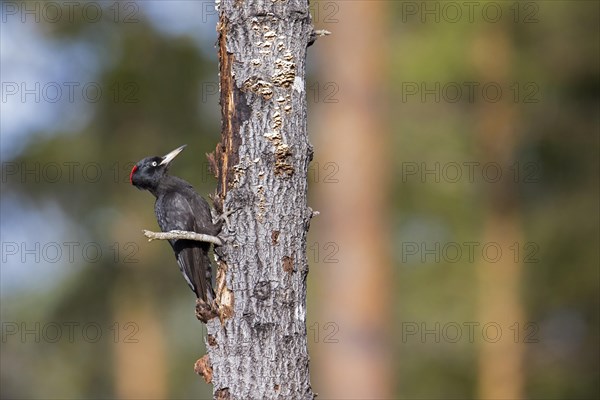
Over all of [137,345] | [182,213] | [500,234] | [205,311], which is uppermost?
[182,213]

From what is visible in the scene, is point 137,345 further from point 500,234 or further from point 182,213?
point 182,213

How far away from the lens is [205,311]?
13.5 feet

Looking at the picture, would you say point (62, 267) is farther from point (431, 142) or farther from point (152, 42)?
point (431, 142)

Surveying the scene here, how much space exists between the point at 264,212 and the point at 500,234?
10016mm

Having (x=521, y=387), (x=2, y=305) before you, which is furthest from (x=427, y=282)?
(x=2, y=305)

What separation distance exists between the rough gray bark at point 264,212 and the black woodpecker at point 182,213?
744 millimetres

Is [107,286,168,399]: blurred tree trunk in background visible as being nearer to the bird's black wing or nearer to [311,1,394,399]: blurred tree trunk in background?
[311,1,394,399]: blurred tree trunk in background

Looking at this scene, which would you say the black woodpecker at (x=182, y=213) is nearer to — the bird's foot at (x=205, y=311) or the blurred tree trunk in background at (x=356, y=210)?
Result: the bird's foot at (x=205, y=311)

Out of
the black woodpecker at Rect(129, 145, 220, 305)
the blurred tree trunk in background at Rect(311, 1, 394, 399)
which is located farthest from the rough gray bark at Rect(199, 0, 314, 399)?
the blurred tree trunk in background at Rect(311, 1, 394, 399)

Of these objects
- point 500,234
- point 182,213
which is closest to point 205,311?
point 182,213

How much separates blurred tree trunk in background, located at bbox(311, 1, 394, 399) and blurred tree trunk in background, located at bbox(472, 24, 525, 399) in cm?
503

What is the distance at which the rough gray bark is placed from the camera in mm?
3971

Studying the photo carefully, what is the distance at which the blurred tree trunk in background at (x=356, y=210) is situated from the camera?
7.70m

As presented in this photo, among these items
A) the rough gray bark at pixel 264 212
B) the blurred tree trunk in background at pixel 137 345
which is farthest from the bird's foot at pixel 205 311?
the blurred tree trunk in background at pixel 137 345
